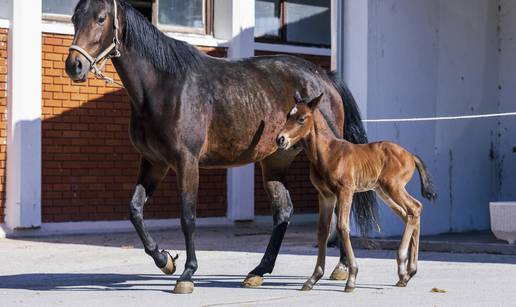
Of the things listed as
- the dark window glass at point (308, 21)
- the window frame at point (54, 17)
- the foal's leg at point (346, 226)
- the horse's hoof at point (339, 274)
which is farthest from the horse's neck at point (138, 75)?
the dark window glass at point (308, 21)

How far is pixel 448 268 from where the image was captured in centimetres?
1004

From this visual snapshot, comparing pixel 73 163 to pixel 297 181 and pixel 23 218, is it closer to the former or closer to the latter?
pixel 23 218

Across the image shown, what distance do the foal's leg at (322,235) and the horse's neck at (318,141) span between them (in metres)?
0.37

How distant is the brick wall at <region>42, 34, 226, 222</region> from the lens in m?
14.8

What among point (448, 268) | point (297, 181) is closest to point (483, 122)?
point (297, 181)

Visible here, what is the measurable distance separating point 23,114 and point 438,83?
227 inches

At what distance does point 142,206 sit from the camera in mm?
8578

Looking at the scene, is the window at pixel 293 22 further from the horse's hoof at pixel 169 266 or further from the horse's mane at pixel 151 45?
the horse's hoof at pixel 169 266

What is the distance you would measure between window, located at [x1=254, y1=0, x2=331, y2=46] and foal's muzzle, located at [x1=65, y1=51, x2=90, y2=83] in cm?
922

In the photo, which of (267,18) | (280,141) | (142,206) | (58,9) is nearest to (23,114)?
(58,9)

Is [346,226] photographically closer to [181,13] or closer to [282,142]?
[282,142]

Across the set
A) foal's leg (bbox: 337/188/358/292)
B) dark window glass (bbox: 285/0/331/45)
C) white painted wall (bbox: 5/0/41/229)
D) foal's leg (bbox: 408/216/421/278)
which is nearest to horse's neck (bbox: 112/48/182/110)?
foal's leg (bbox: 337/188/358/292)

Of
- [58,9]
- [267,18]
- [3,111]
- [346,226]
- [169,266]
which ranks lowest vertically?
[169,266]

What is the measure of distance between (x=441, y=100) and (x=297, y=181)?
4.14 m
